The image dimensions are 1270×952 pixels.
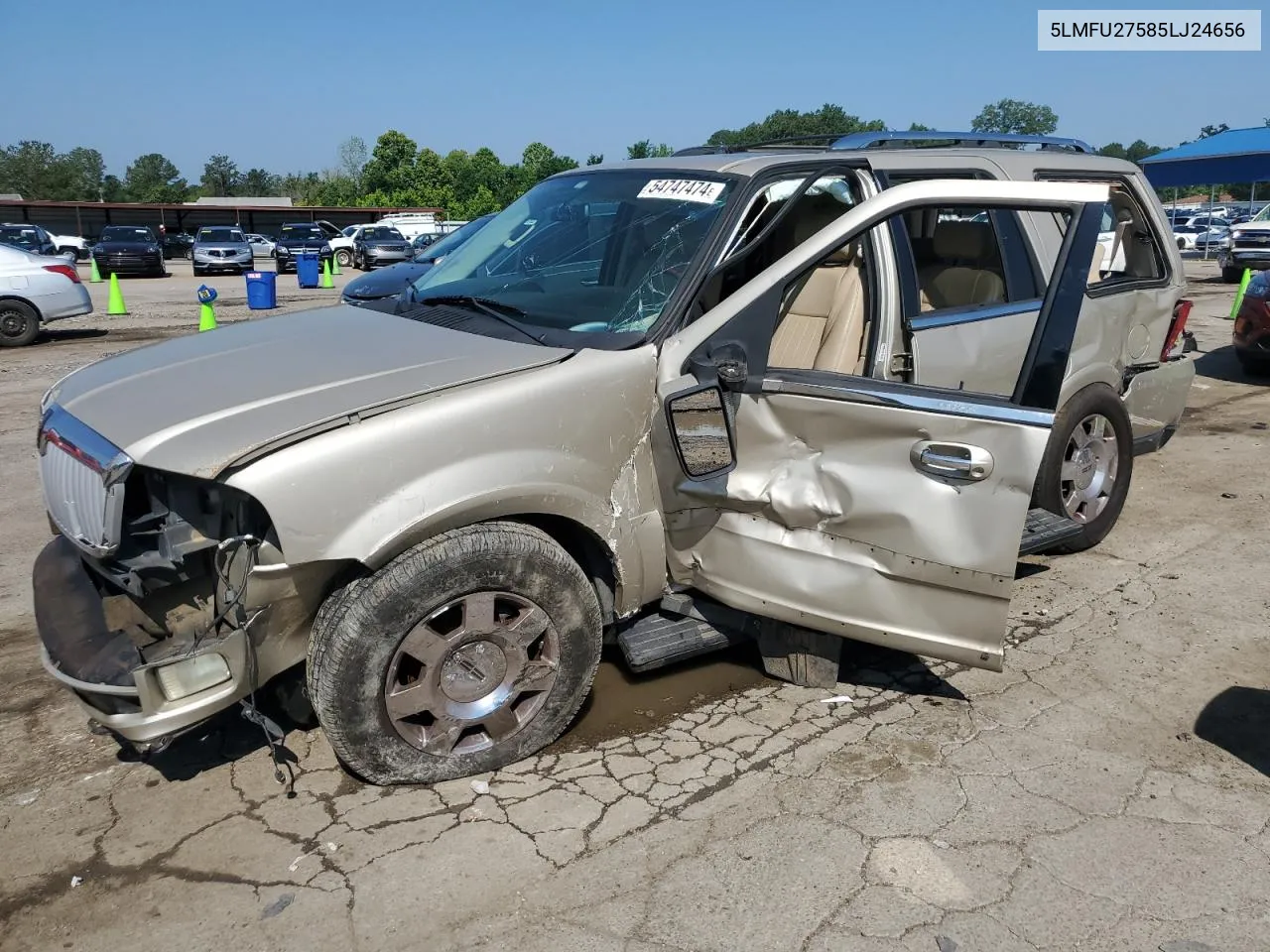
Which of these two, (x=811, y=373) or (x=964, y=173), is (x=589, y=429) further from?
(x=964, y=173)

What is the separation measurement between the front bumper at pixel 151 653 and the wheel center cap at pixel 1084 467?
396 centimetres

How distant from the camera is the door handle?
3109 mm

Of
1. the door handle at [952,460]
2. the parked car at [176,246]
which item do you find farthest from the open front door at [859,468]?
the parked car at [176,246]

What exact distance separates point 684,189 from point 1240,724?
9.55 feet

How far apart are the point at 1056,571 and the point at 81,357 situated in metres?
11.5

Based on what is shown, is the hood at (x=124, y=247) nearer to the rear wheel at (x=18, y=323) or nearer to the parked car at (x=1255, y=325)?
the rear wheel at (x=18, y=323)

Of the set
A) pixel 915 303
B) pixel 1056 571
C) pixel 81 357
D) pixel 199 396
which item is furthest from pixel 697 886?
pixel 81 357

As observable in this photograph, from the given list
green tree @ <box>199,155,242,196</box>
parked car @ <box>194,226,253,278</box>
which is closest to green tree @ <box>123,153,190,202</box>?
green tree @ <box>199,155,242,196</box>

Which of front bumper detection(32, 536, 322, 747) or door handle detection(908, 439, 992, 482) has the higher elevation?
door handle detection(908, 439, 992, 482)

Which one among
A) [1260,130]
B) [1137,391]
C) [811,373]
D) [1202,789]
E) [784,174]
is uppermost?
[1260,130]

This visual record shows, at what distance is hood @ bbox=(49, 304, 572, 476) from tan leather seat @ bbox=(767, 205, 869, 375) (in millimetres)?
1096

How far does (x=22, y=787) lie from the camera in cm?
324

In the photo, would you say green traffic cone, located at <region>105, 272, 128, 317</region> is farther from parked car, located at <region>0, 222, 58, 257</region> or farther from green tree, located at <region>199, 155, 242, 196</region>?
green tree, located at <region>199, 155, 242, 196</region>

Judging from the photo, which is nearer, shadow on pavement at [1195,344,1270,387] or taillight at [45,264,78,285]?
shadow on pavement at [1195,344,1270,387]
